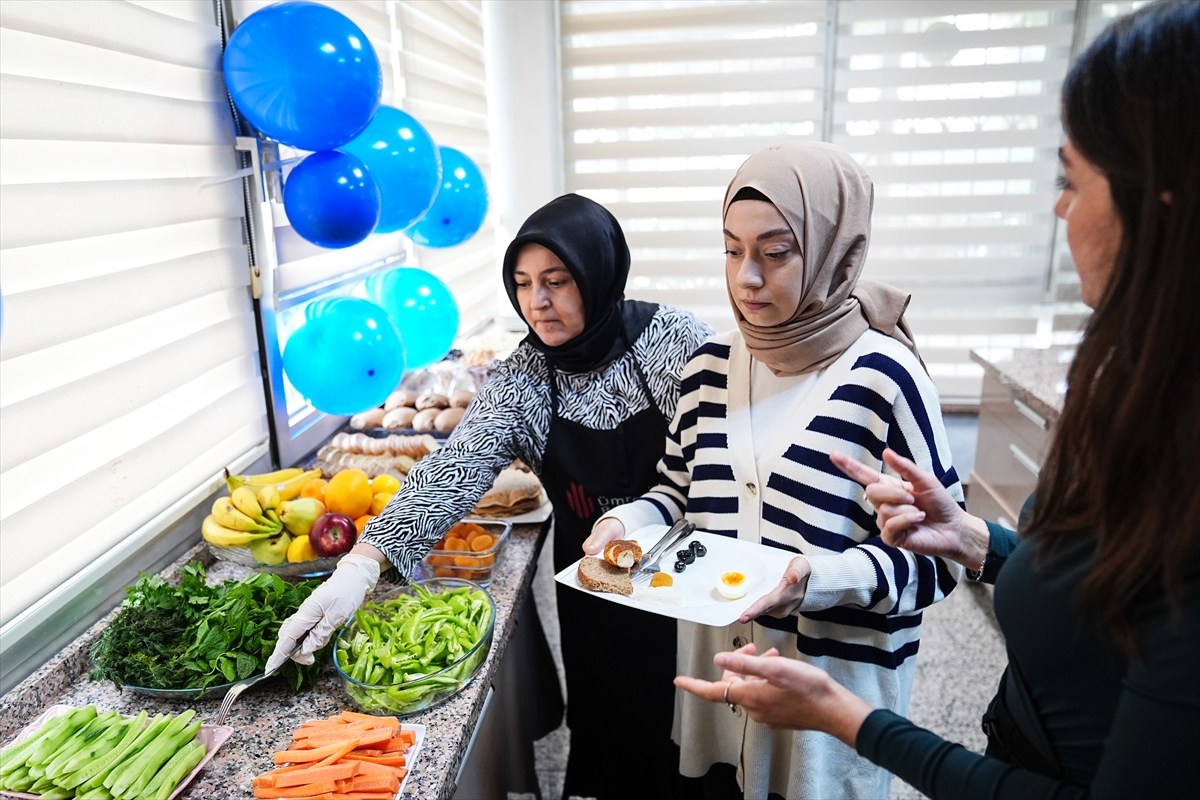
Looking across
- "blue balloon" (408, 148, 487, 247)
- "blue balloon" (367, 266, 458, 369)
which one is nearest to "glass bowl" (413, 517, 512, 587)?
"blue balloon" (367, 266, 458, 369)

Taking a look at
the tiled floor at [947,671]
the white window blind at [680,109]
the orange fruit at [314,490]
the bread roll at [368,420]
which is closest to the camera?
the orange fruit at [314,490]

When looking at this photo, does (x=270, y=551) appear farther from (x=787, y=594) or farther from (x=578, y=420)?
(x=787, y=594)

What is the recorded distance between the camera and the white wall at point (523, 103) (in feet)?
13.7

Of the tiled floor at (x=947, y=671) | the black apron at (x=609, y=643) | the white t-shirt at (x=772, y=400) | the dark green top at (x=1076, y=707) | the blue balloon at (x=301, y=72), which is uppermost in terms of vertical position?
the blue balloon at (x=301, y=72)

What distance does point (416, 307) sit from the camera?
2.79 meters

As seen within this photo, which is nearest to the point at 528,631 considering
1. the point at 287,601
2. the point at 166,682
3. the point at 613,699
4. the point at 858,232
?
the point at 613,699

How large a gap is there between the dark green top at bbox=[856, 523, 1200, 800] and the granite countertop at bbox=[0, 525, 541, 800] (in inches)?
26.0

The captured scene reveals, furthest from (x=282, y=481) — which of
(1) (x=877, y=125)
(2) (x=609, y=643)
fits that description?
(1) (x=877, y=125)

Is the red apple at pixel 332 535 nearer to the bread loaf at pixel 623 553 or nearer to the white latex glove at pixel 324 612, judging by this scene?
the white latex glove at pixel 324 612

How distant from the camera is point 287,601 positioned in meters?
1.52

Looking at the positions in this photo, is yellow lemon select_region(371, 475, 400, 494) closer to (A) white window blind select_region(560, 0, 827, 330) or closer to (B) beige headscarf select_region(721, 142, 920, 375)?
(B) beige headscarf select_region(721, 142, 920, 375)

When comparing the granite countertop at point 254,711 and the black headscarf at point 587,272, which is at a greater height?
the black headscarf at point 587,272

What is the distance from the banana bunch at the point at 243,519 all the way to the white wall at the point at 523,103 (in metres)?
2.85

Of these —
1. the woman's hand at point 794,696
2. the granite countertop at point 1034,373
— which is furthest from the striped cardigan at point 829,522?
the granite countertop at point 1034,373
